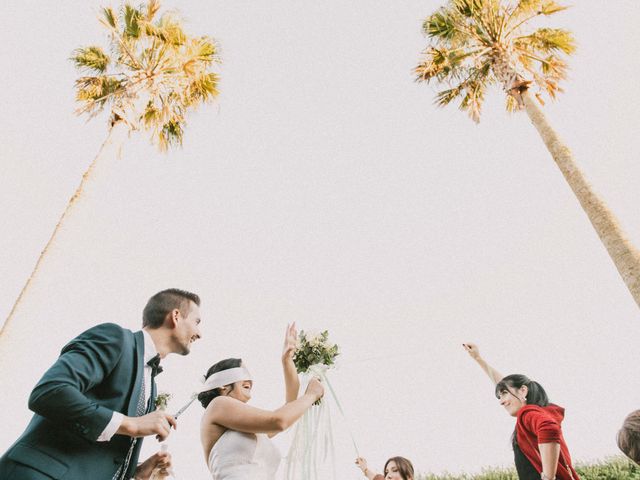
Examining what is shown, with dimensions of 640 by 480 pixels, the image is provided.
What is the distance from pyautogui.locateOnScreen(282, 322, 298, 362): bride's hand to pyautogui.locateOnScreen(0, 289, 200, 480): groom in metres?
1.27

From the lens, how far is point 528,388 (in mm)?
4387

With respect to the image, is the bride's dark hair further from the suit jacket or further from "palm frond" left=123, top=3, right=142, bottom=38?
"palm frond" left=123, top=3, right=142, bottom=38

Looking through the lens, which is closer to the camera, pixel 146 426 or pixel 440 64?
pixel 146 426

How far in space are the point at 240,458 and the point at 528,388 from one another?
3.16 m

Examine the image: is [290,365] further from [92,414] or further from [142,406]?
[92,414]

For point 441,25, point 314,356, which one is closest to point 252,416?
point 314,356

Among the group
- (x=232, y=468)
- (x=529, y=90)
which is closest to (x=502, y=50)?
(x=529, y=90)

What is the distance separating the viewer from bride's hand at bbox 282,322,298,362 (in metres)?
3.81

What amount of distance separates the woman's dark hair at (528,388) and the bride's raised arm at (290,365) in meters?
2.29

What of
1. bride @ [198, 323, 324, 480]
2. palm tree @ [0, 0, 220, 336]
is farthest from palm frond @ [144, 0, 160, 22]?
bride @ [198, 323, 324, 480]

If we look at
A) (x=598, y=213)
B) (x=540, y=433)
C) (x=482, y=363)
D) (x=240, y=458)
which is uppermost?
(x=598, y=213)

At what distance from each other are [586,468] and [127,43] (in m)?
12.4

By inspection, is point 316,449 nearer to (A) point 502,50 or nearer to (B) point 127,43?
(A) point 502,50

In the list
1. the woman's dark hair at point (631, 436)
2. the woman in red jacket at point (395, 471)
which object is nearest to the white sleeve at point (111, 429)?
the woman's dark hair at point (631, 436)
